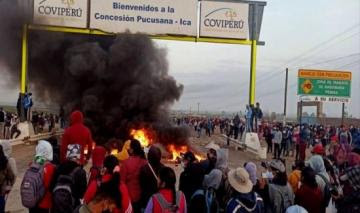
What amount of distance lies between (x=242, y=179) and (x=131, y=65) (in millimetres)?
21821

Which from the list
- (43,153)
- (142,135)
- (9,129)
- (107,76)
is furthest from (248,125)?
(43,153)

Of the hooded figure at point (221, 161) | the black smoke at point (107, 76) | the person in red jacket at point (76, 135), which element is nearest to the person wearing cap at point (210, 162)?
the hooded figure at point (221, 161)

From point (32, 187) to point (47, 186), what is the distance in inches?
7.7

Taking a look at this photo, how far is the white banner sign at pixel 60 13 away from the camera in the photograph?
27250mm

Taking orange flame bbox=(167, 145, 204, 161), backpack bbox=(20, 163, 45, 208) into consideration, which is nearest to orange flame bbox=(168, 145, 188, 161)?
orange flame bbox=(167, 145, 204, 161)

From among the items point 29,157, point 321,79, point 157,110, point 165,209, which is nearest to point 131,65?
point 157,110

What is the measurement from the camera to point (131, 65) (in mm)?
27312

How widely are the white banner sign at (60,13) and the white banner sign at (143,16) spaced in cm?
63

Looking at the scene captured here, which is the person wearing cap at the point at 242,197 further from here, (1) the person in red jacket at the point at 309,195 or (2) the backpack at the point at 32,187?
(2) the backpack at the point at 32,187

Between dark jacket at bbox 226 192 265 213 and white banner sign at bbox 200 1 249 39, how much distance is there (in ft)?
75.0

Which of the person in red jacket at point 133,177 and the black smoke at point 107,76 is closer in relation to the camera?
the person in red jacket at point 133,177

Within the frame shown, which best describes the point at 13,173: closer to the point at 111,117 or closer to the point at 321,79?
the point at 111,117

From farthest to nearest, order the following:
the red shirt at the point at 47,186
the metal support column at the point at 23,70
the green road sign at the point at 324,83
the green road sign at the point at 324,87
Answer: the green road sign at the point at 324,83
the green road sign at the point at 324,87
the metal support column at the point at 23,70
the red shirt at the point at 47,186

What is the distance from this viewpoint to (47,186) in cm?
651
